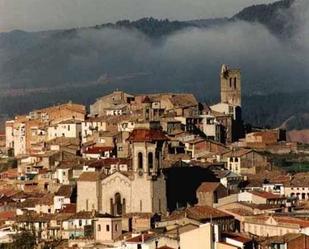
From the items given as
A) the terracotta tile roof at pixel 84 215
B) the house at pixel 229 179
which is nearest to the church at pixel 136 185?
the terracotta tile roof at pixel 84 215

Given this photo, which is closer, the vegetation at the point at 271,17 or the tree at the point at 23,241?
the tree at the point at 23,241

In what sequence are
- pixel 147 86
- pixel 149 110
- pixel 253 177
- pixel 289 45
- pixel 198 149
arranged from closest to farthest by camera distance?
pixel 253 177, pixel 198 149, pixel 149 110, pixel 147 86, pixel 289 45

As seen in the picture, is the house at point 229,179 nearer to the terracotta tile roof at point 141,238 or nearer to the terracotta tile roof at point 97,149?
the terracotta tile roof at point 97,149

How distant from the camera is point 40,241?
27844mm

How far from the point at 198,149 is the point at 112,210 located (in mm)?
8482

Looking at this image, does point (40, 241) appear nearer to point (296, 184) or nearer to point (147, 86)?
point (296, 184)

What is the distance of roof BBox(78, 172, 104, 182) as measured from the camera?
29.4m

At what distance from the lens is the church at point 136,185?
28578 millimetres

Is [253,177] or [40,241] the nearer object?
[40,241]

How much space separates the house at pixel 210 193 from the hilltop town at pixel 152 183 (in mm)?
26

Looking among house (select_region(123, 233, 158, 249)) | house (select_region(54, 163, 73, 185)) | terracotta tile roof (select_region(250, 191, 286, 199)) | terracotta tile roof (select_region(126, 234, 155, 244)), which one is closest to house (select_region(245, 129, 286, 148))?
house (select_region(54, 163, 73, 185))

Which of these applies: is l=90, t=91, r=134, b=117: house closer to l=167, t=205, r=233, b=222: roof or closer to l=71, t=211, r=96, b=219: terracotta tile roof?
l=71, t=211, r=96, b=219: terracotta tile roof

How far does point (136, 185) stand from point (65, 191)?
2869 millimetres

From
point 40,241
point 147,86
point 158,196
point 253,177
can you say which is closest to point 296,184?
point 253,177
